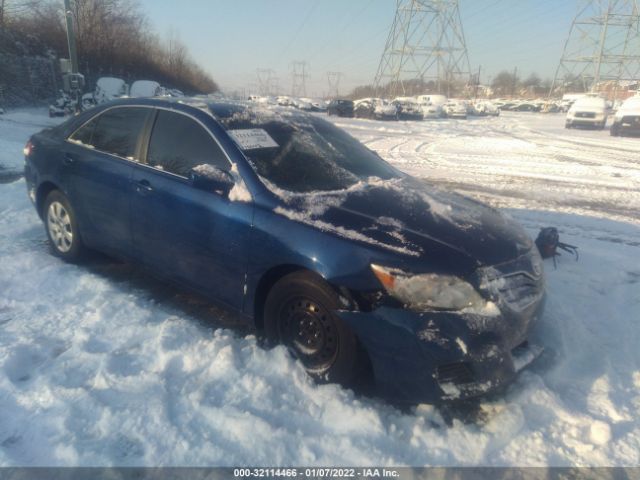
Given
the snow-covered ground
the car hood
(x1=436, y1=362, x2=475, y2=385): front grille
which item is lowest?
the snow-covered ground

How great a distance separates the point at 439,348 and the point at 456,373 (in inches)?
8.0

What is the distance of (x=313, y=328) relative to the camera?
271 cm

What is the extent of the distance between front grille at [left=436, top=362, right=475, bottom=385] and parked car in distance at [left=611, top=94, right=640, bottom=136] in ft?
70.1

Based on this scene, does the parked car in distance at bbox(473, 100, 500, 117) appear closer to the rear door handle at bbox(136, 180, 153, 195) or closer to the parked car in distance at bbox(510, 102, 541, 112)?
the parked car in distance at bbox(510, 102, 541, 112)

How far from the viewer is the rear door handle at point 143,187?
3432 millimetres

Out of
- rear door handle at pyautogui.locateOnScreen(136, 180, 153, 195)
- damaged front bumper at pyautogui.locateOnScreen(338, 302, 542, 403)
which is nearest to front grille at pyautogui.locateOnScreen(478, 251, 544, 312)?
damaged front bumper at pyautogui.locateOnScreen(338, 302, 542, 403)

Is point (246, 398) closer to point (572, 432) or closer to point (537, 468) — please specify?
point (537, 468)

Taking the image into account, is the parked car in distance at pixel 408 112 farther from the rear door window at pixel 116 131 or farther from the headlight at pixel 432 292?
the headlight at pixel 432 292

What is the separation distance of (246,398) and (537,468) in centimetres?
154

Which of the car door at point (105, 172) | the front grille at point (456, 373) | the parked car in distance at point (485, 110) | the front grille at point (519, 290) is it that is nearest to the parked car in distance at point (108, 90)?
the car door at point (105, 172)

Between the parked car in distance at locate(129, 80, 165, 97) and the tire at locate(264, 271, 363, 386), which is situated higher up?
the parked car in distance at locate(129, 80, 165, 97)

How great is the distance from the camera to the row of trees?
26.5 meters

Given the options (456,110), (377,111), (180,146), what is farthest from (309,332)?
(456,110)

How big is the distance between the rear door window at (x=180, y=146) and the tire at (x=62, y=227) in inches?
47.8
